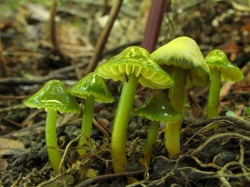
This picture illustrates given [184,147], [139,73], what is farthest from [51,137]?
[184,147]

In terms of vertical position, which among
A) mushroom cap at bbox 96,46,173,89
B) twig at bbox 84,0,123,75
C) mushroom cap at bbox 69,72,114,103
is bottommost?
mushroom cap at bbox 69,72,114,103

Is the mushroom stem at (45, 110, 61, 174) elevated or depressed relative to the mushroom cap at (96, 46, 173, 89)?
depressed

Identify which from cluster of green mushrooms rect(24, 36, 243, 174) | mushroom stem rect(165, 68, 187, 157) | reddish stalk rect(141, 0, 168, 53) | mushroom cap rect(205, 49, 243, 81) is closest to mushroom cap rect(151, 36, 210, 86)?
cluster of green mushrooms rect(24, 36, 243, 174)

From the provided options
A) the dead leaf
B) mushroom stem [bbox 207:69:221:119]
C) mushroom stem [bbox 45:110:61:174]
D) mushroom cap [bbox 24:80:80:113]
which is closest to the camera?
mushroom cap [bbox 24:80:80:113]

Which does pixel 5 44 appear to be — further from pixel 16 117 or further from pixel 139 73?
pixel 139 73

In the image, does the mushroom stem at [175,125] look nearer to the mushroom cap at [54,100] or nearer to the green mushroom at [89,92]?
the green mushroom at [89,92]

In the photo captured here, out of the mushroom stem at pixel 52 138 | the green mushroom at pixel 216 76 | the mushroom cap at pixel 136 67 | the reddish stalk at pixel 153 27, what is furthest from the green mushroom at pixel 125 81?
the reddish stalk at pixel 153 27

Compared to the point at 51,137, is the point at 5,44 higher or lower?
higher

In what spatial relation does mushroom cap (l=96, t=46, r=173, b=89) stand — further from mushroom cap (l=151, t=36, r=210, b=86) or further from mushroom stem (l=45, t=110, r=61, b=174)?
mushroom stem (l=45, t=110, r=61, b=174)
